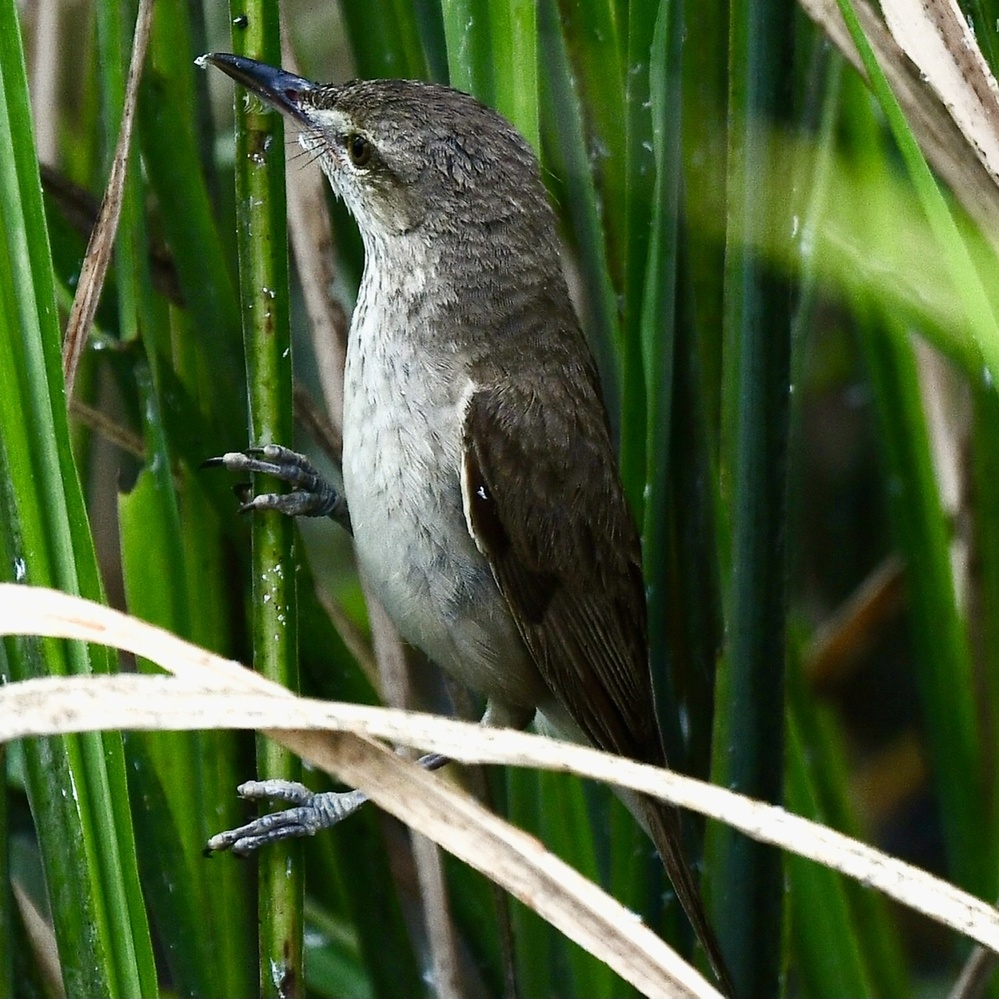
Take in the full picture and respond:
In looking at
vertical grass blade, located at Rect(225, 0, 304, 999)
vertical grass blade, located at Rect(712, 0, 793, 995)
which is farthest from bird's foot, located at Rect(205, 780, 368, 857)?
vertical grass blade, located at Rect(712, 0, 793, 995)

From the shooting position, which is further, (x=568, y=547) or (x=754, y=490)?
(x=568, y=547)

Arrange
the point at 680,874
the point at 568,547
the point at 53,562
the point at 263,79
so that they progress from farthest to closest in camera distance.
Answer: the point at 568,547 → the point at 680,874 → the point at 263,79 → the point at 53,562

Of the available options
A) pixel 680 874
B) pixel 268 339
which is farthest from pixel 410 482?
pixel 680 874

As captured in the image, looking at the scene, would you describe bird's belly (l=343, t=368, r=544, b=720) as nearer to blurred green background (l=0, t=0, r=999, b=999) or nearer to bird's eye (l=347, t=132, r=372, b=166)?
blurred green background (l=0, t=0, r=999, b=999)

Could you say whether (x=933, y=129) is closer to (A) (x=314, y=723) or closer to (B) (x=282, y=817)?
(A) (x=314, y=723)

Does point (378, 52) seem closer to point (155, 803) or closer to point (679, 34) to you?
point (679, 34)

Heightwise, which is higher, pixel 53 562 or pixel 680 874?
pixel 53 562

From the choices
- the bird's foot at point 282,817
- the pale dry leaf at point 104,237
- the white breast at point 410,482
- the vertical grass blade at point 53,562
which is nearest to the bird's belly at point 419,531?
the white breast at point 410,482
